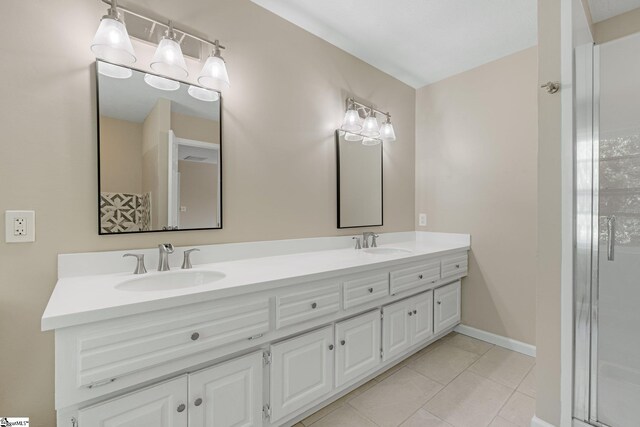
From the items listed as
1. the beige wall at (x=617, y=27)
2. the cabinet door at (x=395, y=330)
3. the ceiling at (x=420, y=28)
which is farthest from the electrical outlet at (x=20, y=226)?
the beige wall at (x=617, y=27)

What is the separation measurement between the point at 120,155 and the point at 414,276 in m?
1.83

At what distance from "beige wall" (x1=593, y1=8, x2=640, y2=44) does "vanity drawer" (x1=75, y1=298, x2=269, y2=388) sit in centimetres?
274

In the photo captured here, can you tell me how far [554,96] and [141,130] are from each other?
201 centimetres

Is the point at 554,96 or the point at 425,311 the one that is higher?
the point at 554,96

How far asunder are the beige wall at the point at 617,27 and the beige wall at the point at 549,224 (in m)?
0.94

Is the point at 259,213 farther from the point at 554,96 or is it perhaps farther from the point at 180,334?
the point at 554,96

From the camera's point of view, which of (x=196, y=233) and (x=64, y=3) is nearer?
(x=64, y=3)

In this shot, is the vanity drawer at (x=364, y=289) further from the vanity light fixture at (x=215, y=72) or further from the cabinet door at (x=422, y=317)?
the vanity light fixture at (x=215, y=72)

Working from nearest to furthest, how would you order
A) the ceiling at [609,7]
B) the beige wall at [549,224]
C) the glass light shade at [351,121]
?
the beige wall at [549,224], the ceiling at [609,7], the glass light shade at [351,121]

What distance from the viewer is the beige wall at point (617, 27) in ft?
5.98

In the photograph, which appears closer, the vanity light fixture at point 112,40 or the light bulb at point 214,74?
the vanity light fixture at point 112,40

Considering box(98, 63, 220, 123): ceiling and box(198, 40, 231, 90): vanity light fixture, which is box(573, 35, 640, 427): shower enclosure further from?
box(98, 63, 220, 123): ceiling

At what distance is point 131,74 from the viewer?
53.9 inches

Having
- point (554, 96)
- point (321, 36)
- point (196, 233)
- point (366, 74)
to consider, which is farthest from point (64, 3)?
point (554, 96)
